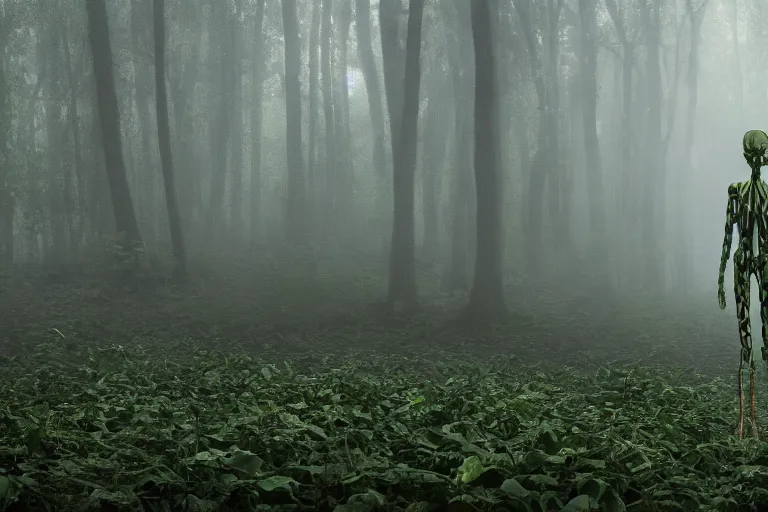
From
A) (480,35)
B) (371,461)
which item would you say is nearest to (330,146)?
(480,35)

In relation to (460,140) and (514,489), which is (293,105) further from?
(514,489)

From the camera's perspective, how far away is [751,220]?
4191 mm

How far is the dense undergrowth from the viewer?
2783 millimetres

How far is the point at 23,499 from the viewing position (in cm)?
272

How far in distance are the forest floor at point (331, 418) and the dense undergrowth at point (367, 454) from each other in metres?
0.01

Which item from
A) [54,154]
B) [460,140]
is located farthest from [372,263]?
[54,154]

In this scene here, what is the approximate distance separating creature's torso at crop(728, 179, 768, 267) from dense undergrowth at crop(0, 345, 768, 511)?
1118 millimetres

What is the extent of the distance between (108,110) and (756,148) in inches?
450

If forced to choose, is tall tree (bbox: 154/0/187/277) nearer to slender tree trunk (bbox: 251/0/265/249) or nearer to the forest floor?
the forest floor

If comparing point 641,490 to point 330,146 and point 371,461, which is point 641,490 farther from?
point 330,146

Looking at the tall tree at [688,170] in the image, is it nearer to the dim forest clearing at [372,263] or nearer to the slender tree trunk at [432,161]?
the dim forest clearing at [372,263]

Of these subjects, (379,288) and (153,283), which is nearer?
(153,283)

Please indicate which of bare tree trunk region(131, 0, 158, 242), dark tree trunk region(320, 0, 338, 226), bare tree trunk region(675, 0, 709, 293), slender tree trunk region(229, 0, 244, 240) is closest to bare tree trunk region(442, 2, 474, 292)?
dark tree trunk region(320, 0, 338, 226)

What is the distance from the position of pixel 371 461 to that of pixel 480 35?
10647 mm
